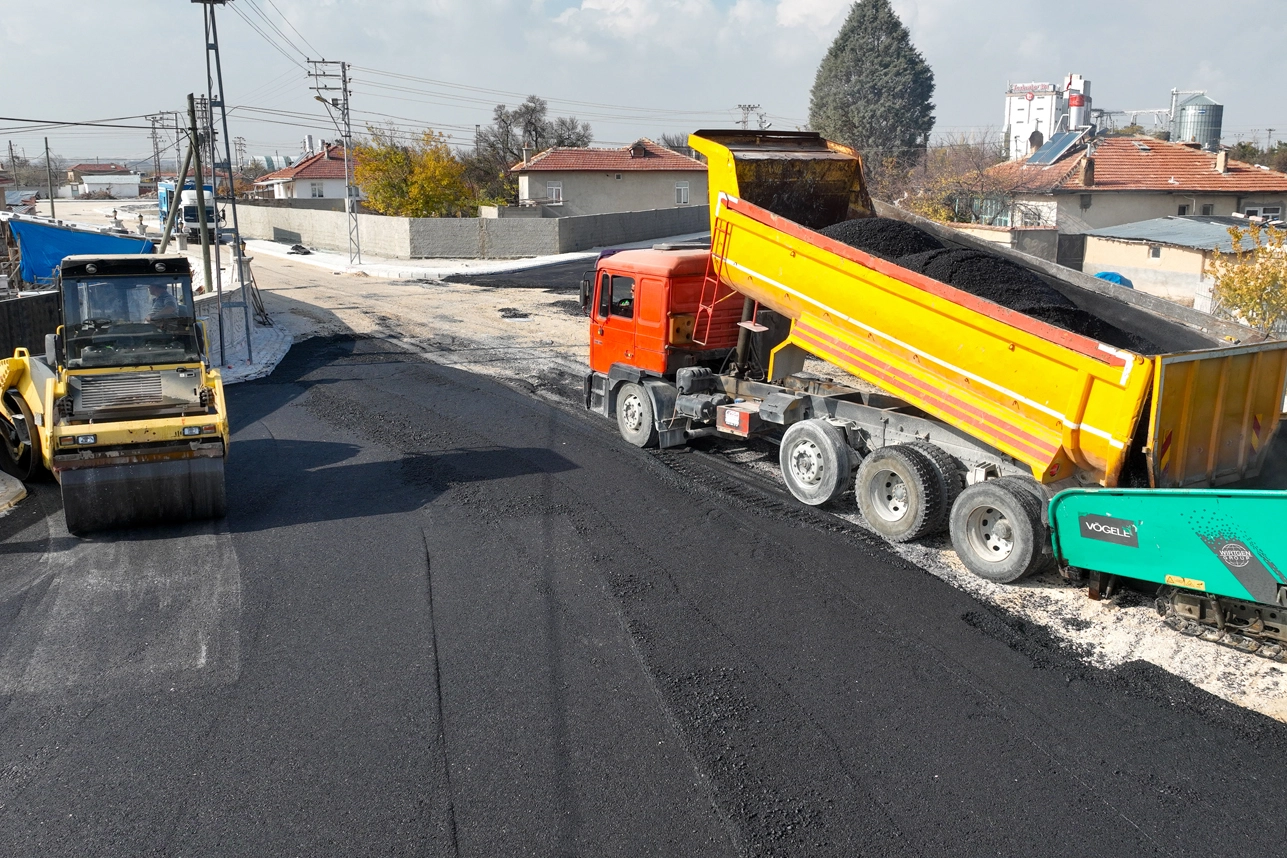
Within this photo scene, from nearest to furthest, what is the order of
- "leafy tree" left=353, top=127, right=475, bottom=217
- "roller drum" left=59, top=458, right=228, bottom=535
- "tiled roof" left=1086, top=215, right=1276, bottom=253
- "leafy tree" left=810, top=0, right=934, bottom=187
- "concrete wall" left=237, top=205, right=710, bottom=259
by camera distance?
"roller drum" left=59, top=458, right=228, bottom=535, "tiled roof" left=1086, top=215, right=1276, bottom=253, "concrete wall" left=237, top=205, right=710, bottom=259, "leafy tree" left=353, top=127, right=475, bottom=217, "leafy tree" left=810, top=0, right=934, bottom=187

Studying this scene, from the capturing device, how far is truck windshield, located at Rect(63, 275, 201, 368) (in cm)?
1027

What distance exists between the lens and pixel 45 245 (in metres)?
27.3

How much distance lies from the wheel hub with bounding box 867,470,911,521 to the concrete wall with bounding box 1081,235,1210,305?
58.8 feet

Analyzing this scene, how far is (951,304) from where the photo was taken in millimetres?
8641

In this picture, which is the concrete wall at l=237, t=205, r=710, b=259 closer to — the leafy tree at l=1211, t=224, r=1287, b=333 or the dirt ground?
the dirt ground

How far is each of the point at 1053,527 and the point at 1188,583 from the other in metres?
1.15

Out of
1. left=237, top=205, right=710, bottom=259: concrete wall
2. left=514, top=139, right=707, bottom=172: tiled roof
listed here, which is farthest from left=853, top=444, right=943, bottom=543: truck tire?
left=514, top=139, right=707, bottom=172: tiled roof

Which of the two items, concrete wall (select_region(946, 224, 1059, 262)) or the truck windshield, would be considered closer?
the truck windshield

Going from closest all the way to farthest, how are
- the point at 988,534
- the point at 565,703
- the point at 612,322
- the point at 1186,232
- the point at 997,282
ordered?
the point at 565,703 → the point at 988,534 → the point at 997,282 → the point at 612,322 → the point at 1186,232

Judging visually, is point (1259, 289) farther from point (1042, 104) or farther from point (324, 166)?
point (1042, 104)

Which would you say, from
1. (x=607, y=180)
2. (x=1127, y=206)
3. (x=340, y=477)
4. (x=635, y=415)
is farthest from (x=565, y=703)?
(x=607, y=180)

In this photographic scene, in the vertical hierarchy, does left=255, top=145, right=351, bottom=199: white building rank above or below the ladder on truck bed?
above

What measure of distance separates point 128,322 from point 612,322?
5.82m

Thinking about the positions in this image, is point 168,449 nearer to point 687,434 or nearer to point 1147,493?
point 687,434
